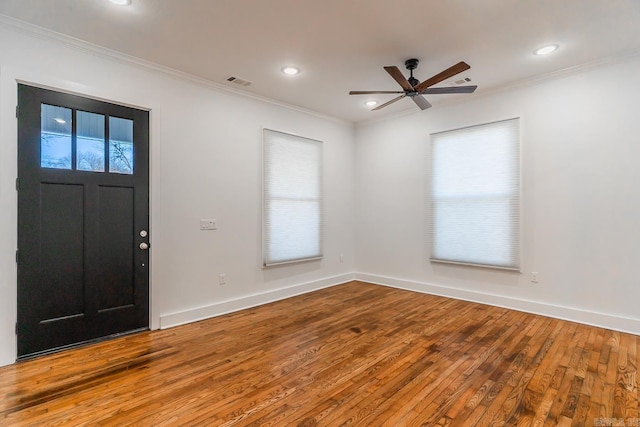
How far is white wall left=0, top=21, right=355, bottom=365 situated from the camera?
273 cm

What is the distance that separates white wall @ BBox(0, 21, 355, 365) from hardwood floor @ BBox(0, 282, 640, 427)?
515mm

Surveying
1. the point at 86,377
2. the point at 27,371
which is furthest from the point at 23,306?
the point at 86,377

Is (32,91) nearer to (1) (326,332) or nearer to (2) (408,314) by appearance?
(1) (326,332)

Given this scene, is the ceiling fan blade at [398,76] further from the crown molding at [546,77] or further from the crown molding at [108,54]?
the crown molding at [108,54]

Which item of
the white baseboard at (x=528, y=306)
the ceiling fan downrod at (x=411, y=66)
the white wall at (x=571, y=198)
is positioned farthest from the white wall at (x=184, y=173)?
the white wall at (x=571, y=198)

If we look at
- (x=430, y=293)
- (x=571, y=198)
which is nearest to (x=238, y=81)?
(x=430, y=293)

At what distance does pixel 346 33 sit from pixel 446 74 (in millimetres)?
1042

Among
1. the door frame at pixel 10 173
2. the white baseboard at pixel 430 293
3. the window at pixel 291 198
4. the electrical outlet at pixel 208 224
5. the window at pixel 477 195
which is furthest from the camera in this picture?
the window at pixel 291 198

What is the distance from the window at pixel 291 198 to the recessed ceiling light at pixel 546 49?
3188 mm

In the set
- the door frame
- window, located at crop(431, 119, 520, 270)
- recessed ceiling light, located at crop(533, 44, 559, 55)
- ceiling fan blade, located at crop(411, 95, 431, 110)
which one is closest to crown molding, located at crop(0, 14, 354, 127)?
the door frame

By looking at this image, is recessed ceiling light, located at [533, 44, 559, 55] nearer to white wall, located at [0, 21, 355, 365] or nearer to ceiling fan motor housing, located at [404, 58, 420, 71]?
ceiling fan motor housing, located at [404, 58, 420, 71]

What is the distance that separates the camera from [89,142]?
316 centimetres

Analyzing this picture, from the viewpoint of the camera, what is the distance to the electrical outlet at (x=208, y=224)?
156 inches

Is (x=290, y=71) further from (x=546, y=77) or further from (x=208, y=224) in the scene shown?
(x=546, y=77)
